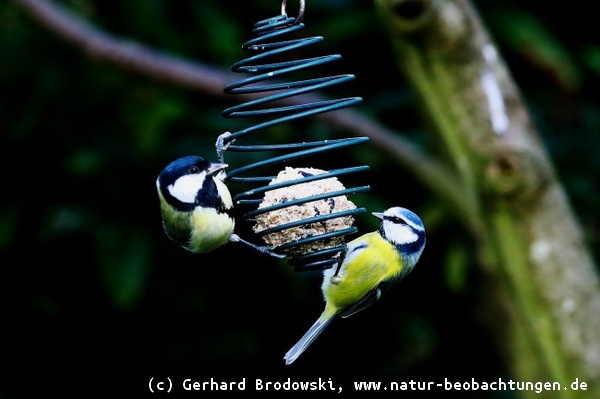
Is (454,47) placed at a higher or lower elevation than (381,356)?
higher

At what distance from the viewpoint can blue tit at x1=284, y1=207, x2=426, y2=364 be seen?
2543mm

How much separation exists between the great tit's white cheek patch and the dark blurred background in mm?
1411

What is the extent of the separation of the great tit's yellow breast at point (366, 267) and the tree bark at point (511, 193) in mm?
765

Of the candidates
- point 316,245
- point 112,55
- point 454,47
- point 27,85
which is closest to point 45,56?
point 27,85

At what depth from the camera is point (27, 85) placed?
4109mm

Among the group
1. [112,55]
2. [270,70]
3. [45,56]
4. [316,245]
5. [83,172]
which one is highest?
[45,56]

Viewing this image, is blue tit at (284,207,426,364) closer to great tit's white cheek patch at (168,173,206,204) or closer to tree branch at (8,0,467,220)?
great tit's white cheek patch at (168,173,206,204)

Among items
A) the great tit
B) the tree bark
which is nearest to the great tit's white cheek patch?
the great tit

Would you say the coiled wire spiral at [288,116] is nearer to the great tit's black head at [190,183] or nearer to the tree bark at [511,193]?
the great tit's black head at [190,183]

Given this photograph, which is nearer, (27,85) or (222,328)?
(27,85)

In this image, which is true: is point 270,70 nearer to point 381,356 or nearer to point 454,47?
point 454,47

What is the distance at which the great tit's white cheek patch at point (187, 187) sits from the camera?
2.34 meters

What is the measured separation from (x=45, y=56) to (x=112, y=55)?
53 cm

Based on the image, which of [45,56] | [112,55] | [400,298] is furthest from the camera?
[400,298]
